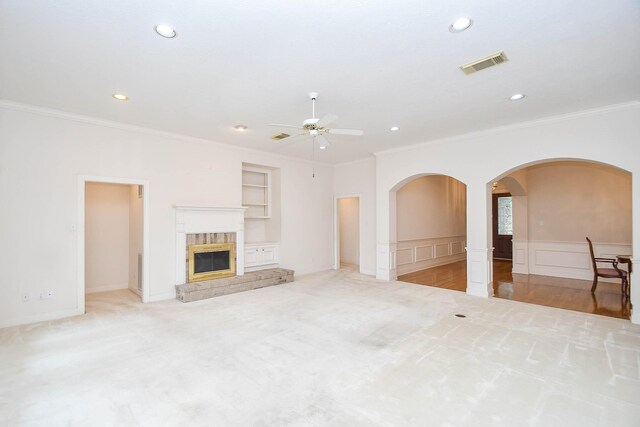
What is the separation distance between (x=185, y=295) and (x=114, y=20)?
4.10m

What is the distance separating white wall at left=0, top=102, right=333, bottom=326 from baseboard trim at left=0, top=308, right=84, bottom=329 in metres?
0.01

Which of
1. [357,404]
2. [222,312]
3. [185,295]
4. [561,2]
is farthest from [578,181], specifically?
[185,295]

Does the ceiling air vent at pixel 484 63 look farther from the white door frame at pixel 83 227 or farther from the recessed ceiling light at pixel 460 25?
the white door frame at pixel 83 227

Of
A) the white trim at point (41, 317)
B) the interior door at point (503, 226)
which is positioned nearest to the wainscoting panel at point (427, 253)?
the interior door at point (503, 226)

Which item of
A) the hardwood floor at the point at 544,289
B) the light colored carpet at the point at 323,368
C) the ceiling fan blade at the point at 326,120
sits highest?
the ceiling fan blade at the point at 326,120

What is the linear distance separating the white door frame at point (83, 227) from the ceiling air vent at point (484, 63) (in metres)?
5.16

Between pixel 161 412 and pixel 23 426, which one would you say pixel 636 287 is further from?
pixel 23 426

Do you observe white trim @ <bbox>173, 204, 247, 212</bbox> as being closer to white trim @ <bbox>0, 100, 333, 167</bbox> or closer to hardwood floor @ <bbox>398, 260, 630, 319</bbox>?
white trim @ <bbox>0, 100, 333, 167</bbox>

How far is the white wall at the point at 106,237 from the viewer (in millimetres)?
5809

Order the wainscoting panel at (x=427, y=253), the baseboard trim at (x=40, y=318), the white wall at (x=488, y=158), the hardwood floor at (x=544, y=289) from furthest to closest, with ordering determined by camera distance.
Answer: the wainscoting panel at (x=427, y=253) → the hardwood floor at (x=544, y=289) → the white wall at (x=488, y=158) → the baseboard trim at (x=40, y=318)

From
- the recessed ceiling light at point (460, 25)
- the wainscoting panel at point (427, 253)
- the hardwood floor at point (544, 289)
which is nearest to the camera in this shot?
the recessed ceiling light at point (460, 25)

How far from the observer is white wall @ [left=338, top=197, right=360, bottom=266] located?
979 cm

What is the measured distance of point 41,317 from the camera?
428cm

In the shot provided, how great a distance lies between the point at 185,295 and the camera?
5184 mm
